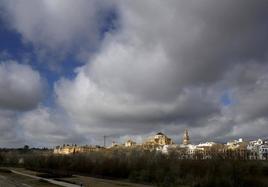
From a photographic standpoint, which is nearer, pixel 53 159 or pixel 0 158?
pixel 53 159

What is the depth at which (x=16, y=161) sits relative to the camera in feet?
533

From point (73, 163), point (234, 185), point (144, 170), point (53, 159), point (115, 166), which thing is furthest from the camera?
point (53, 159)

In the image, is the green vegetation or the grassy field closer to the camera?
the grassy field

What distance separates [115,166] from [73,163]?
2668cm

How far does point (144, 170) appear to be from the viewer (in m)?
75.5

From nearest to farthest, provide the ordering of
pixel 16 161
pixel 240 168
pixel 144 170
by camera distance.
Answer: pixel 240 168, pixel 144 170, pixel 16 161

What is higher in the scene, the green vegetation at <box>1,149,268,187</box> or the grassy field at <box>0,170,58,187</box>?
the green vegetation at <box>1,149,268,187</box>

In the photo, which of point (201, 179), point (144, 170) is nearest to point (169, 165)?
point (144, 170)

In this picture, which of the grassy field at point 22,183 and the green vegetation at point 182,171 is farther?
the green vegetation at point 182,171

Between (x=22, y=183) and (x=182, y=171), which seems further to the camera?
(x=182, y=171)

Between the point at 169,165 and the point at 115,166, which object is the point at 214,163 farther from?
the point at 115,166

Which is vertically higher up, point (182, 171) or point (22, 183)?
point (182, 171)

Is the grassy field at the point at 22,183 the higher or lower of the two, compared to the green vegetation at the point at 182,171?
lower

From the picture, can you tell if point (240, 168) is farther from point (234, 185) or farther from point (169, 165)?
point (169, 165)
